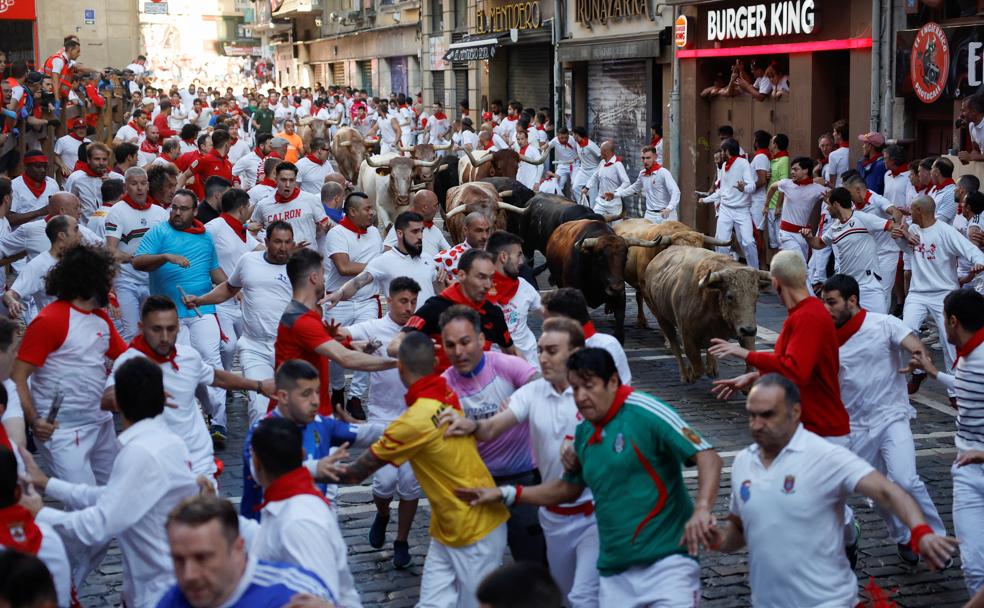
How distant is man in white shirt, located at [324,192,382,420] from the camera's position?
432 inches

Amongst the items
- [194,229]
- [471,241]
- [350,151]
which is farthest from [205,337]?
[350,151]

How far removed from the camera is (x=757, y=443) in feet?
18.4

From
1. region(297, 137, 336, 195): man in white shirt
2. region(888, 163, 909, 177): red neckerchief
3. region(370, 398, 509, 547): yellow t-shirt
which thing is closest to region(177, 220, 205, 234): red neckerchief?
region(370, 398, 509, 547): yellow t-shirt

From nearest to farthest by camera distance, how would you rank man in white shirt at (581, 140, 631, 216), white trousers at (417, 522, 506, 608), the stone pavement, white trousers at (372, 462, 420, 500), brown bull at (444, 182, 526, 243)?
white trousers at (417, 522, 506, 608)
the stone pavement
white trousers at (372, 462, 420, 500)
brown bull at (444, 182, 526, 243)
man in white shirt at (581, 140, 631, 216)

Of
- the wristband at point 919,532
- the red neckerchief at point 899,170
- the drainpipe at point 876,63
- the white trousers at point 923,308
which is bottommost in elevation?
the white trousers at point 923,308

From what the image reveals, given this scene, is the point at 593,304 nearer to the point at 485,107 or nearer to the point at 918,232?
the point at 918,232

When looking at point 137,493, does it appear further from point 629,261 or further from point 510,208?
point 510,208

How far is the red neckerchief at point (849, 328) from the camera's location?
Answer: 7.74 metres

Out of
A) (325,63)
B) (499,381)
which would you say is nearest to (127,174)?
(499,381)

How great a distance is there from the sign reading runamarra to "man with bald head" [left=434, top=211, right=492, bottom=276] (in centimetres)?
1478

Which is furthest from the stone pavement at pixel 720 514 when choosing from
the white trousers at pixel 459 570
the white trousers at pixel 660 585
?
the white trousers at pixel 660 585

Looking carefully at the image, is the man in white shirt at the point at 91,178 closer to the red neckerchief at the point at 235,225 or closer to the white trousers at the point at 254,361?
the red neckerchief at the point at 235,225

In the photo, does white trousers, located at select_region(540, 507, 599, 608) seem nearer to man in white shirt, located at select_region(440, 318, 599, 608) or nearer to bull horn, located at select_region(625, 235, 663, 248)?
man in white shirt, located at select_region(440, 318, 599, 608)

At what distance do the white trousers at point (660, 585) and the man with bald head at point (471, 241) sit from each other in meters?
4.96
